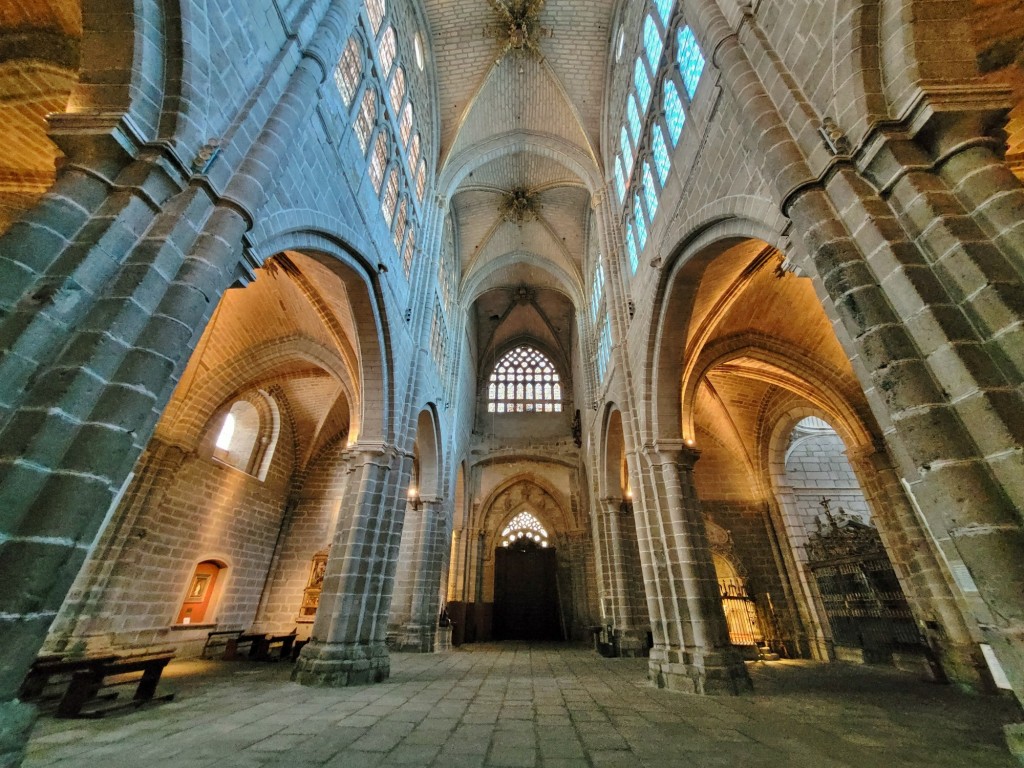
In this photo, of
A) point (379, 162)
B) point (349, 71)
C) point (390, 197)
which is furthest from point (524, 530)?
point (349, 71)

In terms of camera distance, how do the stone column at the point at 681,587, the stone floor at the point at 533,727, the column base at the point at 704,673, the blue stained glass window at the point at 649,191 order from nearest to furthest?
the stone floor at the point at 533,727 < the column base at the point at 704,673 < the stone column at the point at 681,587 < the blue stained glass window at the point at 649,191

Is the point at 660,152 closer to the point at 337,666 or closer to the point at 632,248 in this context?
the point at 632,248

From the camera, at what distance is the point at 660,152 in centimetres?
832

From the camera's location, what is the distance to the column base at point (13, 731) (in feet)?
6.65

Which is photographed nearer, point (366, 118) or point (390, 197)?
point (366, 118)

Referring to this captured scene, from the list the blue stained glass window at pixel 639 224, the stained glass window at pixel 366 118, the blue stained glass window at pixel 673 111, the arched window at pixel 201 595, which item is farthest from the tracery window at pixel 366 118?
the arched window at pixel 201 595

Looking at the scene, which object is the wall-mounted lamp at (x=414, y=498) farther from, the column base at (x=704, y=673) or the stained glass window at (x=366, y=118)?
the stained glass window at (x=366, y=118)

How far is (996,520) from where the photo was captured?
90.0 inches

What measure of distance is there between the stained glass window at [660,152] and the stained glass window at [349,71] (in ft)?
18.6

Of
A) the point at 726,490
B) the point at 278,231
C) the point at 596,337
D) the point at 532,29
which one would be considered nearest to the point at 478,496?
the point at 596,337

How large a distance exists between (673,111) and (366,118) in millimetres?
5659

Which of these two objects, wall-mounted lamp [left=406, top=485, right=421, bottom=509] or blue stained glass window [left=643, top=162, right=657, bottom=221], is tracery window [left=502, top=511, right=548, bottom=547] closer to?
wall-mounted lamp [left=406, top=485, right=421, bottom=509]

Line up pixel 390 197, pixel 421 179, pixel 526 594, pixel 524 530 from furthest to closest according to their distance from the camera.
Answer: pixel 524 530
pixel 526 594
pixel 421 179
pixel 390 197

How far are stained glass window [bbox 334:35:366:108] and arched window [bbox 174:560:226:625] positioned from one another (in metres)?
12.5
